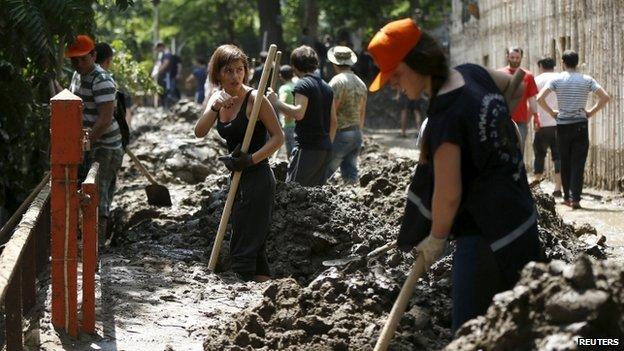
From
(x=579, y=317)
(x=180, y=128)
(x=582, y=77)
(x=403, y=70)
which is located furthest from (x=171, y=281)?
(x=180, y=128)

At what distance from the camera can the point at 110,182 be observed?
10.6m

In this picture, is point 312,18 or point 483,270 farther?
point 312,18

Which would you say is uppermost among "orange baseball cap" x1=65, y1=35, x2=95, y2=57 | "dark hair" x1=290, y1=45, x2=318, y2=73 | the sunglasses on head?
"orange baseball cap" x1=65, y1=35, x2=95, y2=57

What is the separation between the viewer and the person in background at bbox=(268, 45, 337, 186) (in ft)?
36.1

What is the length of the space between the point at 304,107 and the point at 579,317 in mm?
6552

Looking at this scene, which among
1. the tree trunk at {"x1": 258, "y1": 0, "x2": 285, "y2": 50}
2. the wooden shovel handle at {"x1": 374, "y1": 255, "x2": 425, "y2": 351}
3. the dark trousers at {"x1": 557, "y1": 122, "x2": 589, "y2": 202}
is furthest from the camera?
the tree trunk at {"x1": 258, "y1": 0, "x2": 285, "y2": 50}

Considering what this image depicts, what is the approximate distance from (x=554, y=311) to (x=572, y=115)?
31.5 ft

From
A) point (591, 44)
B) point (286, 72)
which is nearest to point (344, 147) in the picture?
point (286, 72)

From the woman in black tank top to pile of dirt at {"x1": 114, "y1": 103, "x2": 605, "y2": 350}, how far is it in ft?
1.20

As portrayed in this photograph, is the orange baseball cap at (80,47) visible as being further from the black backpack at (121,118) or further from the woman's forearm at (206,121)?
the woman's forearm at (206,121)

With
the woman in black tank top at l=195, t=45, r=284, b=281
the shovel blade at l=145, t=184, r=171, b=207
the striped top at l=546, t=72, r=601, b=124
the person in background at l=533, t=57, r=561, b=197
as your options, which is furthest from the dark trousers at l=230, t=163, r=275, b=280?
the person in background at l=533, t=57, r=561, b=197

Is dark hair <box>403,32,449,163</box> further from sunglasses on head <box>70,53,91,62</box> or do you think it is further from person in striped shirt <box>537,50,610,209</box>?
person in striped shirt <box>537,50,610,209</box>

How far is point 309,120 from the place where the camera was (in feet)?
36.3

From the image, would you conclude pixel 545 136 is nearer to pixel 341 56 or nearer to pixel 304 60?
pixel 341 56
